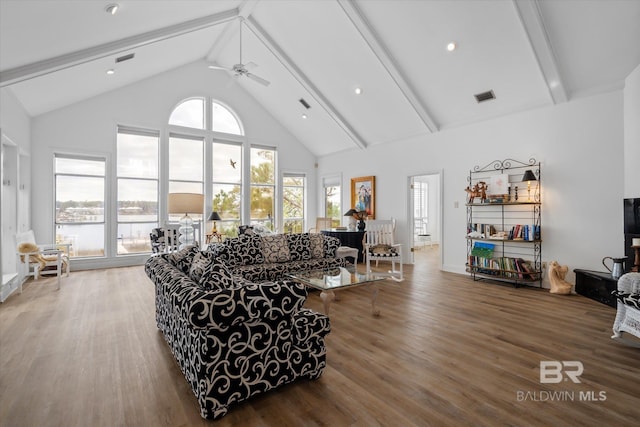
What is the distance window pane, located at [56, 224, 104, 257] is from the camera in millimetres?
6613

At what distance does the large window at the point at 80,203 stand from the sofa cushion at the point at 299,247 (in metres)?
4.62

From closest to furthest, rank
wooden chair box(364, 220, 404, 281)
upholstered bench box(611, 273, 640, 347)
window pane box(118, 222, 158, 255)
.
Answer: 1. upholstered bench box(611, 273, 640, 347)
2. wooden chair box(364, 220, 404, 281)
3. window pane box(118, 222, 158, 255)

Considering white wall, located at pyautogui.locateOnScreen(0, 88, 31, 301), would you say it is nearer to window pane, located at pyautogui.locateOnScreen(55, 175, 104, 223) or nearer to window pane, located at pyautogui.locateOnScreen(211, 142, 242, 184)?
window pane, located at pyautogui.locateOnScreen(55, 175, 104, 223)

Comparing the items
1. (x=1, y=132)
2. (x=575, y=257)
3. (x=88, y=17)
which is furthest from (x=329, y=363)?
(x=1, y=132)

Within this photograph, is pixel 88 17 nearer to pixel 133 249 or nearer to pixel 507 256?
pixel 133 249

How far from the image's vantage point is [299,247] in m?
5.07

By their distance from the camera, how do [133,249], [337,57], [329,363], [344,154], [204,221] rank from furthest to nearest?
[344,154]
[204,221]
[133,249]
[337,57]
[329,363]

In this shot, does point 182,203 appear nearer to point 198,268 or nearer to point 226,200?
point 226,200

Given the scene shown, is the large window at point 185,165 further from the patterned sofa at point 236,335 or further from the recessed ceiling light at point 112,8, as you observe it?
the patterned sofa at point 236,335

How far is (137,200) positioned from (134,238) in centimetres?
87

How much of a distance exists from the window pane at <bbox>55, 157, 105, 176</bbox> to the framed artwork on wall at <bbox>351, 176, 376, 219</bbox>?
231 inches

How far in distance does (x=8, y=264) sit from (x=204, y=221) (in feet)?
12.0

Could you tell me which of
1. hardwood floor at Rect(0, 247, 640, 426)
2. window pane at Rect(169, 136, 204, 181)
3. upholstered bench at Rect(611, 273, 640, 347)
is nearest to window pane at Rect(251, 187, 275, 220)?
window pane at Rect(169, 136, 204, 181)

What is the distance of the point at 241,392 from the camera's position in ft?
6.48
